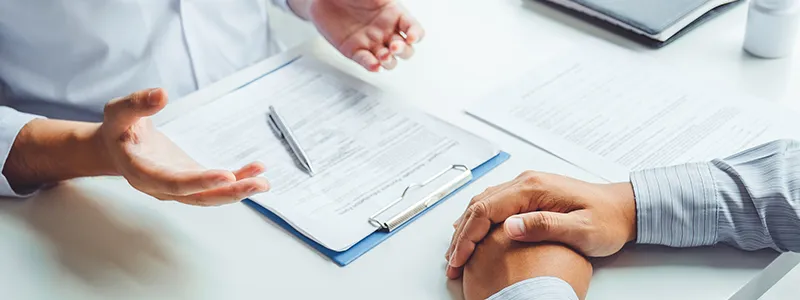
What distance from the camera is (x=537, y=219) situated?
0.81 meters

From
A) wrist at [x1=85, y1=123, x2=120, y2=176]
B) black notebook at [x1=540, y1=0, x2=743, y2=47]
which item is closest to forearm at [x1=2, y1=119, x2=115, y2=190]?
wrist at [x1=85, y1=123, x2=120, y2=176]

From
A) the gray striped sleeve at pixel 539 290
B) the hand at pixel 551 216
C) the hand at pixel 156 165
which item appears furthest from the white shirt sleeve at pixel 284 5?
the gray striped sleeve at pixel 539 290

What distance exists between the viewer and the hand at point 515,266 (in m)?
0.79

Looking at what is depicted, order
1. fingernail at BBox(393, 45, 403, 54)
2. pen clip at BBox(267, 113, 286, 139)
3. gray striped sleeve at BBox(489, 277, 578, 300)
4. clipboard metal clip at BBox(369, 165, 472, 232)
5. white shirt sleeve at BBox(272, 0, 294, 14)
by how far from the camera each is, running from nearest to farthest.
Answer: gray striped sleeve at BBox(489, 277, 578, 300)
clipboard metal clip at BBox(369, 165, 472, 232)
pen clip at BBox(267, 113, 286, 139)
fingernail at BBox(393, 45, 403, 54)
white shirt sleeve at BBox(272, 0, 294, 14)

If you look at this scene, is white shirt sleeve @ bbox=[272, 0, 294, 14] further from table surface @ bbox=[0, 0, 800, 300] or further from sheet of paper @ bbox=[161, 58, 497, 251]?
table surface @ bbox=[0, 0, 800, 300]

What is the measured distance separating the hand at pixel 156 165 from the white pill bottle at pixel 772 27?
2.21 ft

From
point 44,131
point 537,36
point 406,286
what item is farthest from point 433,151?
point 44,131

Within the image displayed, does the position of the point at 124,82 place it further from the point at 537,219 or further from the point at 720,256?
the point at 720,256

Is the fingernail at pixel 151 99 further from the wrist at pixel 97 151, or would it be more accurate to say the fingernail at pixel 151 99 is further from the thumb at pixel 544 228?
the thumb at pixel 544 228

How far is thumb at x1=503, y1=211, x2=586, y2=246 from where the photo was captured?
31.8 inches

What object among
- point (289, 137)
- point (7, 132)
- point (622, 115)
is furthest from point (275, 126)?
point (622, 115)

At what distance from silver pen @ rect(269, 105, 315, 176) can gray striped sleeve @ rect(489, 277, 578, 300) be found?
291 mm

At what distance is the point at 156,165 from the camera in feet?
2.91

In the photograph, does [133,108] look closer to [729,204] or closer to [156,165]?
[156,165]
